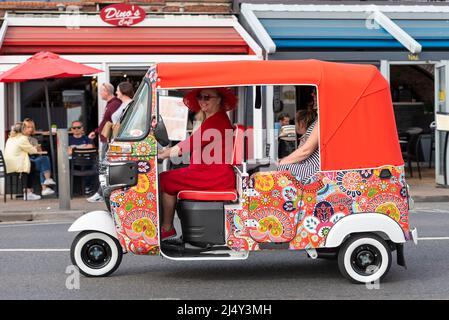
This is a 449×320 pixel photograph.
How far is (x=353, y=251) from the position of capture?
25.8 feet

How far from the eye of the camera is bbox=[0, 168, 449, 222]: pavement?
13898 mm

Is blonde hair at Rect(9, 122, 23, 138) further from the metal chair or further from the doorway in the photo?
the doorway

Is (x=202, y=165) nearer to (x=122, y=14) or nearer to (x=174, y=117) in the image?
(x=174, y=117)

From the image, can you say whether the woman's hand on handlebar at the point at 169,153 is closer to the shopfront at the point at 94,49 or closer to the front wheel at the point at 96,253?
the front wheel at the point at 96,253

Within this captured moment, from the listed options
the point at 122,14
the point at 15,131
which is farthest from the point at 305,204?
the point at 122,14

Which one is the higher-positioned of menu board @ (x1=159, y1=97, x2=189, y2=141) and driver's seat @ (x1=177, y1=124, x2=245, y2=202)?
menu board @ (x1=159, y1=97, x2=189, y2=141)

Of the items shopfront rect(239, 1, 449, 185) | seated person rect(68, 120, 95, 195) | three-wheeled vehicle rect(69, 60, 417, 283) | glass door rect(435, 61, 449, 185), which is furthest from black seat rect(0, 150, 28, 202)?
three-wheeled vehicle rect(69, 60, 417, 283)

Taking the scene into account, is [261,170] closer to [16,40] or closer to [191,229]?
[191,229]

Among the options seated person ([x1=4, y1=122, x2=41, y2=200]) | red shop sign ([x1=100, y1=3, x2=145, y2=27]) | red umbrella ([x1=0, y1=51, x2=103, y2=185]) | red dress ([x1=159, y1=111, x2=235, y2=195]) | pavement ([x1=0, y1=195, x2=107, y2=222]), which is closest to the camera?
red dress ([x1=159, y1=111, x2=235, y2=195])

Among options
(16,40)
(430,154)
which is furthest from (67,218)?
(430,154)

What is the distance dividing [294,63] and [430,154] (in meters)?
13.8

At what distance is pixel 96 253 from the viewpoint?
824cm

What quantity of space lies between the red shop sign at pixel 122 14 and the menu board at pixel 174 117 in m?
6.40

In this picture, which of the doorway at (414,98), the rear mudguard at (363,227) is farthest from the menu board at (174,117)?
the doorway at (414,98)
